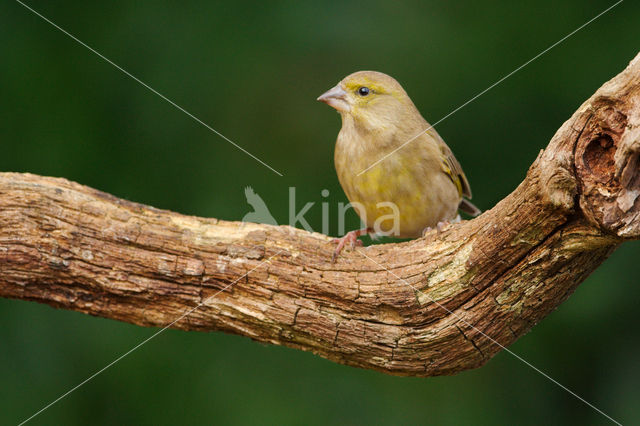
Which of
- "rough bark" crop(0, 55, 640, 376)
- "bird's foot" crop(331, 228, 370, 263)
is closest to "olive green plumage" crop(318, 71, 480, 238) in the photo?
"bird's foot" crop(331, 228, 370, 263)

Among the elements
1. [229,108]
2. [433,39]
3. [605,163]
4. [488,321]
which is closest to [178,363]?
[229,108]

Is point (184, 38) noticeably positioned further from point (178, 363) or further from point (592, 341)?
point (592, 341)

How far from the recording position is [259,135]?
224 inches

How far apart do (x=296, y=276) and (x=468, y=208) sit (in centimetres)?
213

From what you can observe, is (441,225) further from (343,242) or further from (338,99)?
(338,99)

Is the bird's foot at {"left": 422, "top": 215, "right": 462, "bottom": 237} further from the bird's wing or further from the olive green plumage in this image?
the bird's wing

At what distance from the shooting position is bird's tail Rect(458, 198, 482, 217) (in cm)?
514

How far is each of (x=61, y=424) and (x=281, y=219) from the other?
2.15m

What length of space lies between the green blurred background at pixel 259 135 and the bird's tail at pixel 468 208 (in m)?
0.23

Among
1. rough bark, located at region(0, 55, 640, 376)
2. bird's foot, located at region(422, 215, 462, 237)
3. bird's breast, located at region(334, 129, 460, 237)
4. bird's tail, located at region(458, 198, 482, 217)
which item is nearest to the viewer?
rough bark, located at region(0, 55, 640, 376)

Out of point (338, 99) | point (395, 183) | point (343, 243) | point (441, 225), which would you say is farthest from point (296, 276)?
point (338, 99)

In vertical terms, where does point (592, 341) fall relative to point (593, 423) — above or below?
above

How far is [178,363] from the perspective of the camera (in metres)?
5.15

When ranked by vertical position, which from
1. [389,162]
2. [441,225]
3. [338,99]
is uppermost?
[338,99]
